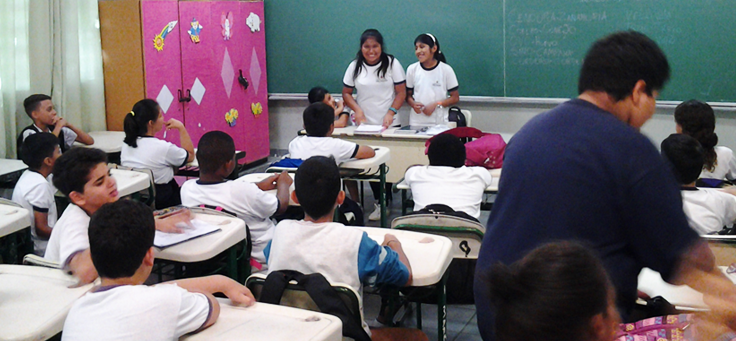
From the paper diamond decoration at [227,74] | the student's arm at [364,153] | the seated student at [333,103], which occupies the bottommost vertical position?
the student's arm at [364,153]

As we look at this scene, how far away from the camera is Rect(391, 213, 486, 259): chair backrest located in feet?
9.73

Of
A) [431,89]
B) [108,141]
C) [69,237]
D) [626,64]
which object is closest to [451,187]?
[69,237]

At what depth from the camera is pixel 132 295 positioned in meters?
1.66

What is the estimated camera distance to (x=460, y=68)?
21.5 ft

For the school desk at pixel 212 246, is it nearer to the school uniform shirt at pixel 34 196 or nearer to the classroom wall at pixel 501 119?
the school uniform shirt at pixel 34 196

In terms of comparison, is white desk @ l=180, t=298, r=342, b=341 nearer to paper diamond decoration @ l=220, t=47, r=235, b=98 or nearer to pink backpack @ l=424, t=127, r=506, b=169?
pink backpack @ l=424, t=127, r=506, b=169

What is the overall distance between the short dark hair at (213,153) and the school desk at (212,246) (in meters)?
0.31

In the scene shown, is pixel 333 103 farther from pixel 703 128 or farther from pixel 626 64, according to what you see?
pixel 626 64

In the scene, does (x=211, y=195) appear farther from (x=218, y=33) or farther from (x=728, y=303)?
(x=218, y=33)

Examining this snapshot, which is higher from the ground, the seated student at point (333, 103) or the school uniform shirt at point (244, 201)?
the seated student at point (333, 103)

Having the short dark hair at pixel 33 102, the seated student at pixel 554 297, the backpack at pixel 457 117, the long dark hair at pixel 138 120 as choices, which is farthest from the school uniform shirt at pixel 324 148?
the seated student at pixel 554 297

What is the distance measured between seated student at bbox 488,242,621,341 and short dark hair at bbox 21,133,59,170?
10.0 feet

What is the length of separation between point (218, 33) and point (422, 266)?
15.6 feet

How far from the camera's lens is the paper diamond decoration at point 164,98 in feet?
19.5
